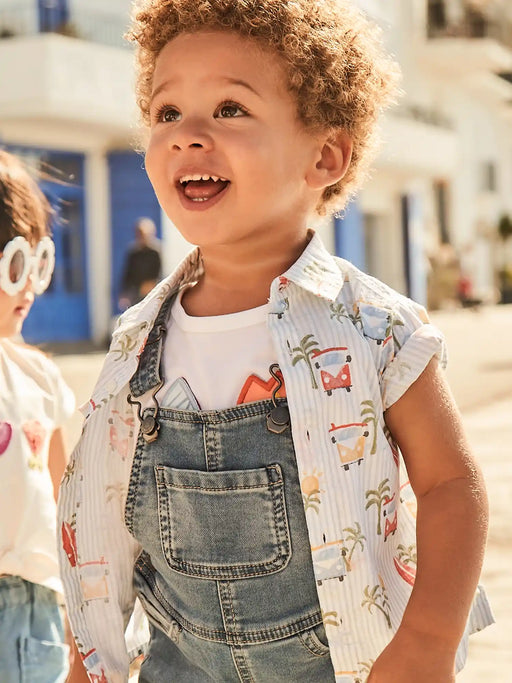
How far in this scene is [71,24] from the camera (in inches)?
556

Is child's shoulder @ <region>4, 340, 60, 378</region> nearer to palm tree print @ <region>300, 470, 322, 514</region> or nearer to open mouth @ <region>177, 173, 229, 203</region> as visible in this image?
open mouth @ <region>177, 173, 229, 203</region>

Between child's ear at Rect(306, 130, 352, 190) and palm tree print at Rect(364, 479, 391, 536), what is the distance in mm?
516

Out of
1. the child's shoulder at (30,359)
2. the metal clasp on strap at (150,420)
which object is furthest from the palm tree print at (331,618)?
the child's shoulder at (30,359)

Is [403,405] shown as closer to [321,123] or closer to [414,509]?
[414,509]

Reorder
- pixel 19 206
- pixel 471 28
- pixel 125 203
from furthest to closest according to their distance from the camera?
pixel 471 28 < pixel 125 203 < pixel 19 206

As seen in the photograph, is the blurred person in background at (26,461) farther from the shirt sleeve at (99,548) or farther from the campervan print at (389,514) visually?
the campervan print at (389,514)

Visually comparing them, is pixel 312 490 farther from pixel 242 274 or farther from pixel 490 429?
pixel 490 429

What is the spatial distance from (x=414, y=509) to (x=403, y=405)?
218 millimetres

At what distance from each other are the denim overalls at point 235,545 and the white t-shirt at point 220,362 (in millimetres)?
29

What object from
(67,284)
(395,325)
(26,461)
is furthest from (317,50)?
(67,284)

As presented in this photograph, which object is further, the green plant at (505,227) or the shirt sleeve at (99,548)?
the green plant at (505,227)

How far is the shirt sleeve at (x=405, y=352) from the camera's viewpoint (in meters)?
1.55

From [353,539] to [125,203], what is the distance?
47.8 ft

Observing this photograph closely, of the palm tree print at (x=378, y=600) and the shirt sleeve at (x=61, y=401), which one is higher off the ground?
the shirt sleeve at (x=61, y=401)
